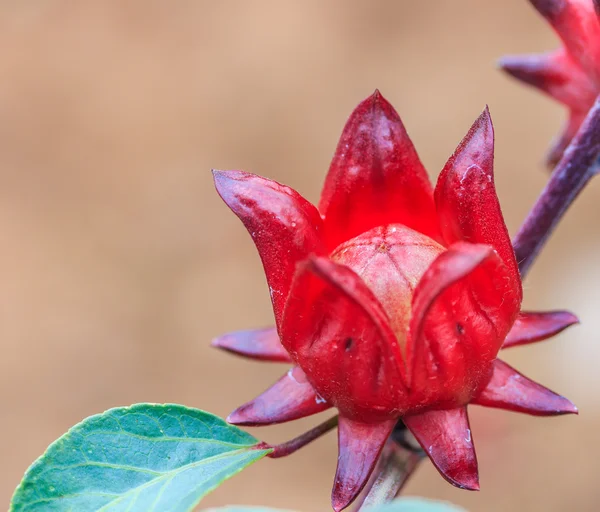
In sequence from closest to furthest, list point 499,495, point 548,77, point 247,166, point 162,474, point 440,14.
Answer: point 162,474, point 548,77, point 499,495, point 247,166, point 440,14

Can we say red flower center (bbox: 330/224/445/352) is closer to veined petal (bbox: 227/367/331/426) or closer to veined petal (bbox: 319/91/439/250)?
veined petal (bbox: 319/91/439/250)

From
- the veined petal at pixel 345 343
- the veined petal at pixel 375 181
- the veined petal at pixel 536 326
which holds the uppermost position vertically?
the veined petal at pixel 375 181

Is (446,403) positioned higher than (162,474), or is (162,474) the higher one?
(446,403)

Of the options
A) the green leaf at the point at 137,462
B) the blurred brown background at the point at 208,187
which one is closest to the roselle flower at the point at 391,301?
the green leaf at the point at 137,462

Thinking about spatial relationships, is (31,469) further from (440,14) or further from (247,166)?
(440,14)

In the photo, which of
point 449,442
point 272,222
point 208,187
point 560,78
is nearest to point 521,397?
point 449,442

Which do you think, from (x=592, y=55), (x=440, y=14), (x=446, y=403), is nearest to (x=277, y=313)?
(x=446, y=403)

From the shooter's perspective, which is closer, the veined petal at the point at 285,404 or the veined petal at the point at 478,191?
the veined petal at the point at 478,191

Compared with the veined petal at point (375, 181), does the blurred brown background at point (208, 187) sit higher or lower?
lower

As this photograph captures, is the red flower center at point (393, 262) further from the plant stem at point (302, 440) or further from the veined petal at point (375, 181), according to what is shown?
the plant stem at point (302, 440)
